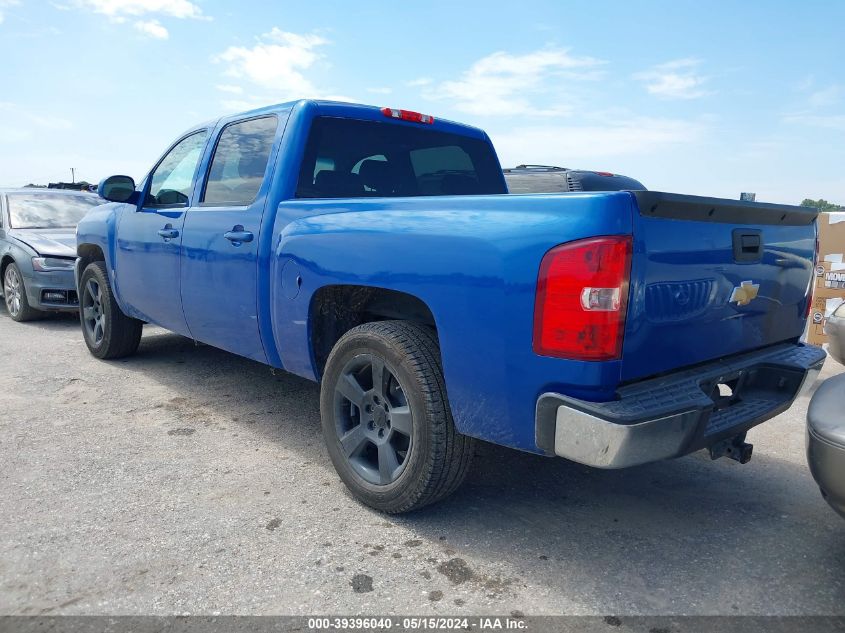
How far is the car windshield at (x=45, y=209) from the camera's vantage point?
822 cm

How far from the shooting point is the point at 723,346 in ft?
8.71

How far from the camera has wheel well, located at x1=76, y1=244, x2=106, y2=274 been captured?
5676 millimetres

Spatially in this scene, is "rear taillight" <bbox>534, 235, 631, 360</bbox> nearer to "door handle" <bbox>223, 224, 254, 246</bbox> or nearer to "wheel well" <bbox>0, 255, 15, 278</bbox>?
"door handle" <bbox>223, 224, 254, 246</bbox>

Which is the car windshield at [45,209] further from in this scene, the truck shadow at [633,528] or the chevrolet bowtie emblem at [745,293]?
the chevrolet bowtie emblem at [745,293]

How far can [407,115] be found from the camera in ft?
13.1

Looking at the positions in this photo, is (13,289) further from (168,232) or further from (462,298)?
(462,298)

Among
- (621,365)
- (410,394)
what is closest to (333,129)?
(410,394)

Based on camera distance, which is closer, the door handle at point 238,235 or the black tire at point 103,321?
the door handle at point 238,235

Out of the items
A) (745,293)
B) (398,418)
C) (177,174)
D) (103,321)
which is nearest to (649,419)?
(745,293)

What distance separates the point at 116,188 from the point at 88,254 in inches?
→ 53.2

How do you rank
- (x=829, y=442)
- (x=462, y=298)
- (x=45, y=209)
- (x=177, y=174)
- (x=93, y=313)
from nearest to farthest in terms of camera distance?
(x=829, y=442) → (x=462, y=298) → (x=177, y=174) → (x=93, y=313) → (x=45, y=209)

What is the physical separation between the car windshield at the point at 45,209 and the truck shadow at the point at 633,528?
239 inches

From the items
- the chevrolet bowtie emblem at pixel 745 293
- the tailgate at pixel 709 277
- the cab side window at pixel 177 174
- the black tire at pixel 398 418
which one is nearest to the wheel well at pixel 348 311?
the black tire at pixel 398 418

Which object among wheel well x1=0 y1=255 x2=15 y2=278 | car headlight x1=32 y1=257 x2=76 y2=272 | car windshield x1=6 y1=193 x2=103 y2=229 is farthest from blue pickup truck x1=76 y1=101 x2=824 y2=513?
car windshield x1=6 y1=193 x2=103 y2=229
